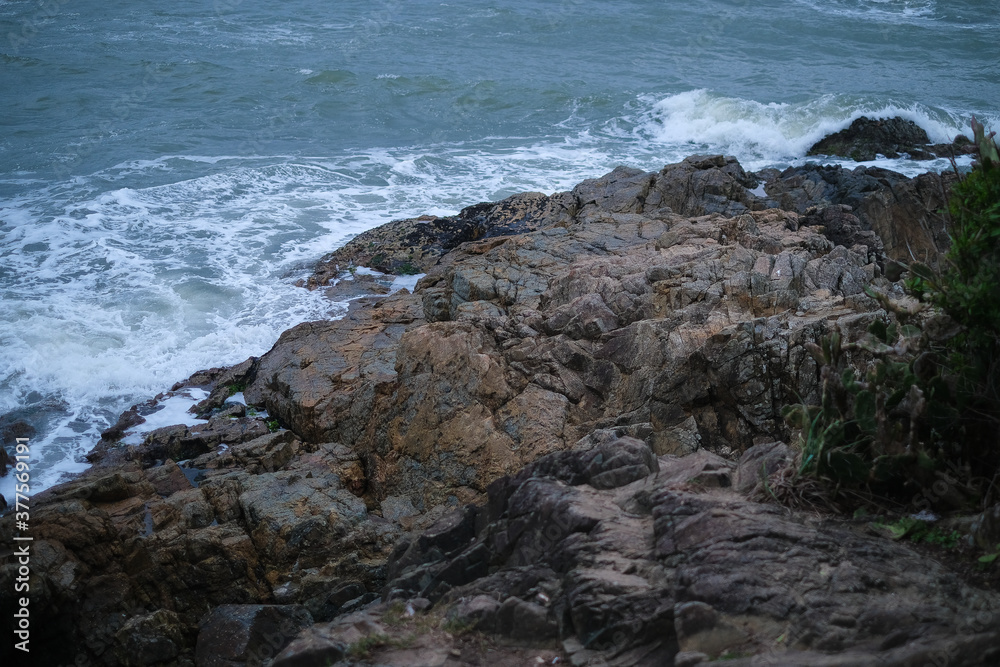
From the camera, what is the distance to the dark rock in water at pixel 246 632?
21.8 ft

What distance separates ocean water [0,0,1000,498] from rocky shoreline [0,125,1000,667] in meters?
2.68

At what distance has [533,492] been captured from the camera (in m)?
5.91

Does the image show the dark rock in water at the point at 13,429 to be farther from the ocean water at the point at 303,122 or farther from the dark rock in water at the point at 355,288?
the dark rock in water at the point at 355,288

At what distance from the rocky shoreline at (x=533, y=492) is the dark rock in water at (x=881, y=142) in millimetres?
8714

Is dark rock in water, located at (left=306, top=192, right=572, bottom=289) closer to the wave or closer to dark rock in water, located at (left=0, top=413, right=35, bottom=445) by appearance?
dark rock in water, located at (left=0, top=413, right=35, bottom=445)

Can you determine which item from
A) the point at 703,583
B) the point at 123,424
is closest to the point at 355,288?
the point at 123,424

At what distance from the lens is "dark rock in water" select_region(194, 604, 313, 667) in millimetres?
6637

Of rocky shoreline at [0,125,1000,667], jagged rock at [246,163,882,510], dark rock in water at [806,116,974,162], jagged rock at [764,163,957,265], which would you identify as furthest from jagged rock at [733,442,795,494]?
dark rock in water at [806,116,974,162]

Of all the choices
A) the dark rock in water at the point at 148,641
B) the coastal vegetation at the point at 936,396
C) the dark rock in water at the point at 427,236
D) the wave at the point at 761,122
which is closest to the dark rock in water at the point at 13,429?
the dark rock in water at the point at 148,641

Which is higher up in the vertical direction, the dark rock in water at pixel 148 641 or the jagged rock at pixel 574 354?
the jagged rock at pixel 574 354

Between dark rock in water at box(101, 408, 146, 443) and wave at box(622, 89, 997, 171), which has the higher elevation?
wave at box(622, 89, 997, 171)

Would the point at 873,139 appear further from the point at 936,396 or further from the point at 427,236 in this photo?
the point at 936,396

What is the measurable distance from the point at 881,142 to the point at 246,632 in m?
20.3

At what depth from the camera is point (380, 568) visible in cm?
750
